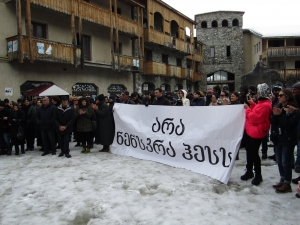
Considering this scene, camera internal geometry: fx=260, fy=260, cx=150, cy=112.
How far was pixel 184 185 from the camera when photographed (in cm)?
456

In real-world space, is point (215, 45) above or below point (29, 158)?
above

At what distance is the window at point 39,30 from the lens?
48.5ft

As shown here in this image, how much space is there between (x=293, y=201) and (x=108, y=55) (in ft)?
57.4

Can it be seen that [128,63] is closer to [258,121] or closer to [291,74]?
[258,121]

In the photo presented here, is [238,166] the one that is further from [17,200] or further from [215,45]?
[215,45]

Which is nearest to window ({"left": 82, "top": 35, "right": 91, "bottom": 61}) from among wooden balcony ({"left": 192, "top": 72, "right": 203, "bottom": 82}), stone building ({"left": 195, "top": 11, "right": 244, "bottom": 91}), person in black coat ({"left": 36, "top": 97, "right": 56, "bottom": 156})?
person in black coat ({"left": 36, "top": 97, "right": 56, "bottom": 156})

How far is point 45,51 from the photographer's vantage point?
13898mm

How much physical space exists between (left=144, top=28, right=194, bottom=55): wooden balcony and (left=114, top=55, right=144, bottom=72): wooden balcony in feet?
9.26

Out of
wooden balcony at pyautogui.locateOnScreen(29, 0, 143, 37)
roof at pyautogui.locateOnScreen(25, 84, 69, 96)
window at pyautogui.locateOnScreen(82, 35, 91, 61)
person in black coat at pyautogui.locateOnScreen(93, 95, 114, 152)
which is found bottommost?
person in black coat at pyautogui.locateOnScreen(93, 95, 114, 152)

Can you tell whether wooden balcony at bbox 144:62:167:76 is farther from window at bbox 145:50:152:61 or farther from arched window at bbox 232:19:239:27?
arched window at bbox 232:19:239:27

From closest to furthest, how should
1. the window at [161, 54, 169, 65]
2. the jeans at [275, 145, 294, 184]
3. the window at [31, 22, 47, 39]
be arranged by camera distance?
the jeans at [275, 145, 294, 184], the window at [31, 22, 47, 39], the window at [161, 54, 169, 65]

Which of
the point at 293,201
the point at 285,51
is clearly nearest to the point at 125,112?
the point at 293,201

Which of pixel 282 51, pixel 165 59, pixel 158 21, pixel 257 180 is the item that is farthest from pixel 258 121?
pixel 282 51

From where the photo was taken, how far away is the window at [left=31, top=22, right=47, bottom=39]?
1477 cm
